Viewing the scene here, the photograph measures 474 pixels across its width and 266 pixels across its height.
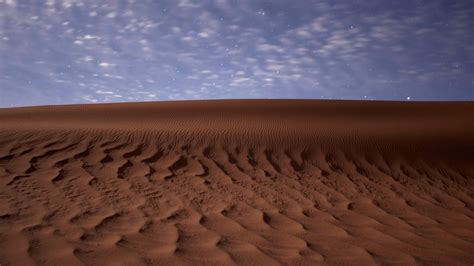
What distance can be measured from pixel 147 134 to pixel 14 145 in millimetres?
2534

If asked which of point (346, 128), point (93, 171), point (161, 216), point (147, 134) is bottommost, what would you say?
point (161, 216)

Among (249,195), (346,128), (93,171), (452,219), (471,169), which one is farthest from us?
(346,128)

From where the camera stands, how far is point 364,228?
3736mm

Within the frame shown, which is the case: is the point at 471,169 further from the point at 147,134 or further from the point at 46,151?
the point at 46,151

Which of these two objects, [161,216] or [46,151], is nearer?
[161,216]

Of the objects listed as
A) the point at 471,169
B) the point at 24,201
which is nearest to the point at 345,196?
the point at 471,169

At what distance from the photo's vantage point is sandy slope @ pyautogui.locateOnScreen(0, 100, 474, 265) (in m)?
2.97

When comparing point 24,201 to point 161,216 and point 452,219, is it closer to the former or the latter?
point 161,216

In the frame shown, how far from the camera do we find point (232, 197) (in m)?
4.68

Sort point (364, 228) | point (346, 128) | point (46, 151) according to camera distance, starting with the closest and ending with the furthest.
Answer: point (364, 228), point (46, 151), point (346, 128)

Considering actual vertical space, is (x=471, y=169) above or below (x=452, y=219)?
above

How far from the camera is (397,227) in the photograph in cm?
382

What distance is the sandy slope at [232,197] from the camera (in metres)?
2.97

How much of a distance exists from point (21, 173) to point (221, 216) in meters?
3.05
